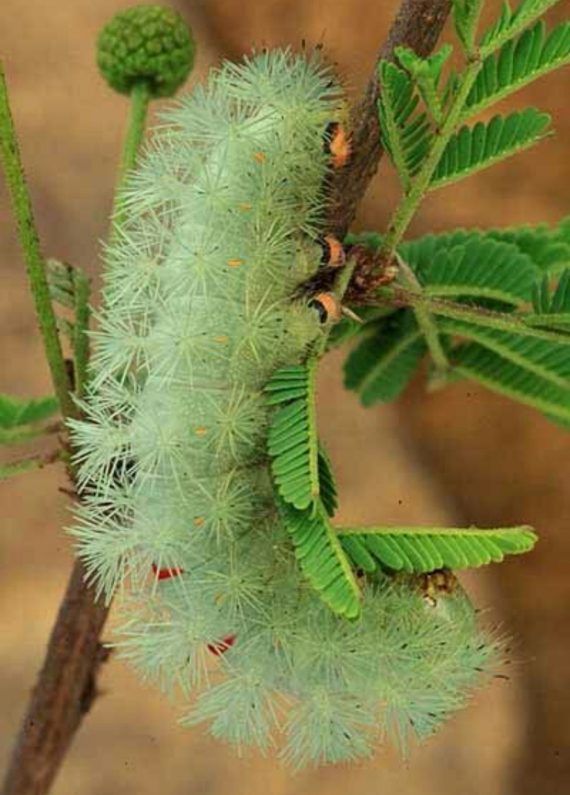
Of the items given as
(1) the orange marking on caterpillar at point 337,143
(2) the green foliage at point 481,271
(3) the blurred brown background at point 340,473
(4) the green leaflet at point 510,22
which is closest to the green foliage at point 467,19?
(4) the green leaflet at point 510,22

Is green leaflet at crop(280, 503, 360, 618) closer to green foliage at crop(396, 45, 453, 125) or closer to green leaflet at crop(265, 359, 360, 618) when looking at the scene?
green leaflet at crop(265, 359, 360, 618)

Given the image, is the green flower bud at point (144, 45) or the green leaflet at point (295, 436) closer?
the green leaflet at point (295, 436)

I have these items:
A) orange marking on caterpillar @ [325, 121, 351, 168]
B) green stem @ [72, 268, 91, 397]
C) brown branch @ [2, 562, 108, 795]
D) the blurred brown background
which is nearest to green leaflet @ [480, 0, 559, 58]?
orange marking on caterpillar @ [325, 121, 351, 168]

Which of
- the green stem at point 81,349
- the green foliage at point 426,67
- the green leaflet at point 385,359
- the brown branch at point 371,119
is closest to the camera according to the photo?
the green foliage at point 426,67

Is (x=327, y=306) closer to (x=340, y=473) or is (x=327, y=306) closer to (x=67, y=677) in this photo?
(x=67, y=677)

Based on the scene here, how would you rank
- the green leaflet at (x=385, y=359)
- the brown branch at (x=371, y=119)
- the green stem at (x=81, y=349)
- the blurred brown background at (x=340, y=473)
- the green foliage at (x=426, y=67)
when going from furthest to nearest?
the blurred brown background at (x=340, y=473), the green leaflet at (x=385, y=359), the green stem at (x=81, y=349), the brown branch at (x=371, y=119), the green foliage at (x=426, y=67)

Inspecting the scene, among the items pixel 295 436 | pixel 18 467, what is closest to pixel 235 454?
pixel 295 436

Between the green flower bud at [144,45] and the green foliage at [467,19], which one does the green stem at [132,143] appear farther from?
the green foliage at [467,19]
